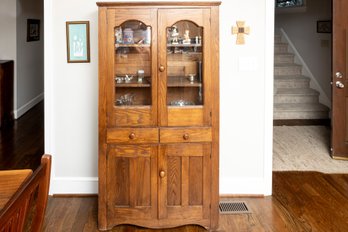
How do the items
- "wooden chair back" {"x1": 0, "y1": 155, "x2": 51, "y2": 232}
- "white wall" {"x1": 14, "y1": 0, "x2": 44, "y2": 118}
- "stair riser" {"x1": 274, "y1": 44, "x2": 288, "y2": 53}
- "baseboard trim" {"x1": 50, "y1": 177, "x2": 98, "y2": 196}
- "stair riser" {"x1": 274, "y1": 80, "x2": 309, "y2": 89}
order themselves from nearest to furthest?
"wooden chair back" {"x1": 0, "y1": 155, "x2": 51, "y2": 232}, "baseboard trim" {"x1": 50, "y1": 177, "x2": 98, "y2": 196}, "white wall" {"x1": 14, "y1": 0, "x2": 44, "y2": 118}, "stair riser" {"x1": 274, "y1": 80, "x2": 309, "y2": 89}, "stair riser" {"x1": 274, "y1": 44, "x2": 288, "y2": 53}

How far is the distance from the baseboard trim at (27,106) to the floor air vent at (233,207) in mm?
4863

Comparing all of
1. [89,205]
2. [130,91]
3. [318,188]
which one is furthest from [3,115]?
[318,188]

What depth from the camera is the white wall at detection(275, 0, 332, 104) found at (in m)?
8.34

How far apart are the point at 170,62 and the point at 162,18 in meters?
0.32

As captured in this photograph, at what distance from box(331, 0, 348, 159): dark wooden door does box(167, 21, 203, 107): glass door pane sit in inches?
100

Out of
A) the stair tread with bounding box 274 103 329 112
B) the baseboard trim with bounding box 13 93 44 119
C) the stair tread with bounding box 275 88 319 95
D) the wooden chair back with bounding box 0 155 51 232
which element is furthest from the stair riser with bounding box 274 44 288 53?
the wooden chair back with bounding box 0 155 51 232

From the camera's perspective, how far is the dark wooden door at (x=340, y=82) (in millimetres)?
5453

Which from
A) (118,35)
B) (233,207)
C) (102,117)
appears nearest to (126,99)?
A: (102,117)

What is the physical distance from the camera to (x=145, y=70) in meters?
3.58

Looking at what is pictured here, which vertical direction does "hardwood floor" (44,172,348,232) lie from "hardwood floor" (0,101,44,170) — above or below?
below

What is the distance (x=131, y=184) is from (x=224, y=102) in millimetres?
1185

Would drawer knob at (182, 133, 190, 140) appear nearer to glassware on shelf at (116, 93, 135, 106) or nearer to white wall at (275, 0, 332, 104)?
glassware on shelf at (116, 93, 135, 106)

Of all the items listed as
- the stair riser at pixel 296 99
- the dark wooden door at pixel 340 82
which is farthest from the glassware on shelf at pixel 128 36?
the stair riser at pixel 296 99

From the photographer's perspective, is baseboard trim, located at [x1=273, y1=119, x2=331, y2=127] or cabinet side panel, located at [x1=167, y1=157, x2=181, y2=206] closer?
cabinet side panel, located at [x1=167, y1=157, x2=181, y2=206]
